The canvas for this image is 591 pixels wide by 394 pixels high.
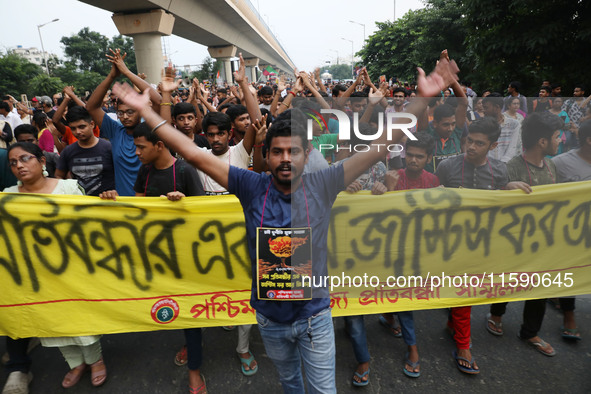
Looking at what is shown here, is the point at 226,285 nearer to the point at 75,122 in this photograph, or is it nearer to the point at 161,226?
the point at 161,226

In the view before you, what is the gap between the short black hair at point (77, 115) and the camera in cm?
346

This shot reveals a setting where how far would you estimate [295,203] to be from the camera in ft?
6.22

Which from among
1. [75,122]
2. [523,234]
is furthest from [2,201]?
[523,234]

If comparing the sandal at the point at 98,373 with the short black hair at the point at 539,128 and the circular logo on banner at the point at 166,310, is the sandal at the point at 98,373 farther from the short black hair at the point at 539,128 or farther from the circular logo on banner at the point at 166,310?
the short black hair at the point at 539,128

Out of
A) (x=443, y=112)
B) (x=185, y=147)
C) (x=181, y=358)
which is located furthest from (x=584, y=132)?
(x=181, y=358)

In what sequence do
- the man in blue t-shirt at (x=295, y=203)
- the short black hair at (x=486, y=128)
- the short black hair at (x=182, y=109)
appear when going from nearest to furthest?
the man in blue t-shirt at (x=295, y=203) → the short black hair at (x=486, y=128) → the short black hair at (x=182, y=109)

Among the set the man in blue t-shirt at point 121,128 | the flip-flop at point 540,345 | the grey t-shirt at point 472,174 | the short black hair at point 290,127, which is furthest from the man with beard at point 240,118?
the flip-flop at point 540,345

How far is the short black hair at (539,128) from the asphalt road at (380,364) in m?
1.65

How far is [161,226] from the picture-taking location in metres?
2.92

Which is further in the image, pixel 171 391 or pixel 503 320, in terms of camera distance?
pixel 503 320

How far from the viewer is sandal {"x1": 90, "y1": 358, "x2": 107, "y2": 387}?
2.91 meters

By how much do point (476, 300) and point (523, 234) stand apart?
2.07ft

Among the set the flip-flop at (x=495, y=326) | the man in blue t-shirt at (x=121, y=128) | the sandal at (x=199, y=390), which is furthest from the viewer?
the man in blue t-shirt at (x=121, y=128)

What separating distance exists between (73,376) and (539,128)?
13.4ft
